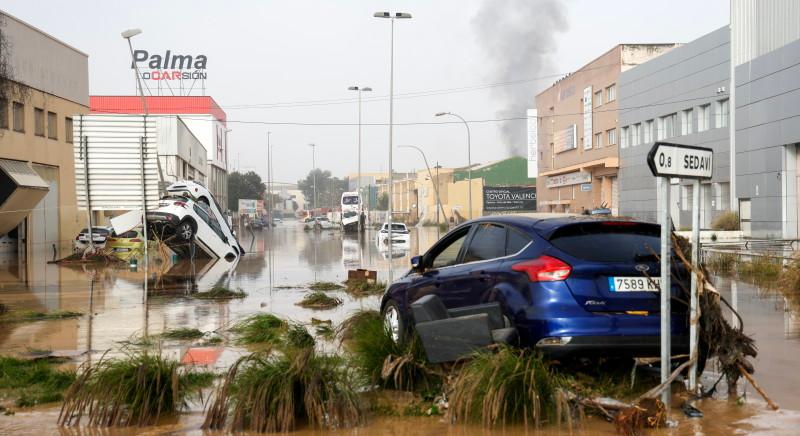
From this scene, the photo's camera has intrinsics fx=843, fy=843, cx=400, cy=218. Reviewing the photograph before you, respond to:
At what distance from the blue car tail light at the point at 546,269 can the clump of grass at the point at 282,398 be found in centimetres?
172

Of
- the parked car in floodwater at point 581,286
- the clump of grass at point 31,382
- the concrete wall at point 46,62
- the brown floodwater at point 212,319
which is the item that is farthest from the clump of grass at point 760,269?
the concrete wall at point 46,62

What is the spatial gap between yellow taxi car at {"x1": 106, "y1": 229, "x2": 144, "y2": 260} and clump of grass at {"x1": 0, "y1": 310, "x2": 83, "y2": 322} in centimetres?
1547

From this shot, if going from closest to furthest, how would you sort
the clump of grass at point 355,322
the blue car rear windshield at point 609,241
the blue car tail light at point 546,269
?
the blue car tail light at point 546,269 → the blue car rear windshield at point 609,241 → the clump of grass at point 355,322

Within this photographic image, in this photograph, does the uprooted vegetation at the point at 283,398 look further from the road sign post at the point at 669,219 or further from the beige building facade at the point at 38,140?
the beige building facade at the point at 38,140

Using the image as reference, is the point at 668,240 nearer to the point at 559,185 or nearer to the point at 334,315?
the point at 334,315

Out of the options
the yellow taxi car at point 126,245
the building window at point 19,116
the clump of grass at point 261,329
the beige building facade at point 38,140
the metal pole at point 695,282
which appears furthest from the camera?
the building window at point 19,116

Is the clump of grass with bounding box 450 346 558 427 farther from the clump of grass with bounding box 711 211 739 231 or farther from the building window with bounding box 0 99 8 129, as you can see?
Result: the clump of grass with bounding box 711 211 739 231

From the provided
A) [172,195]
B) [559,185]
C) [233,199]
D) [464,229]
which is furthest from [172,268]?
[233,199]

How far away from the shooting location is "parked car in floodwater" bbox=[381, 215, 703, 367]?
6.52 meters

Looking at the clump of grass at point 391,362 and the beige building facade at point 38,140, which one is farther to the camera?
the beige building facade at point 38,140

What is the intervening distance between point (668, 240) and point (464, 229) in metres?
2.49

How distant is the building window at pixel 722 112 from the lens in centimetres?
4434

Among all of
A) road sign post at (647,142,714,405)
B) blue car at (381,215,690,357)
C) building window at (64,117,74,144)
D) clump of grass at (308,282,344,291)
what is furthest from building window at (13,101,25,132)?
road sign post at (647,142,714,405)

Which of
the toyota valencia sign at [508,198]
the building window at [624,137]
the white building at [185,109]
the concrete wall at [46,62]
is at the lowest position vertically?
the toyota valencia sign at [508,198]
